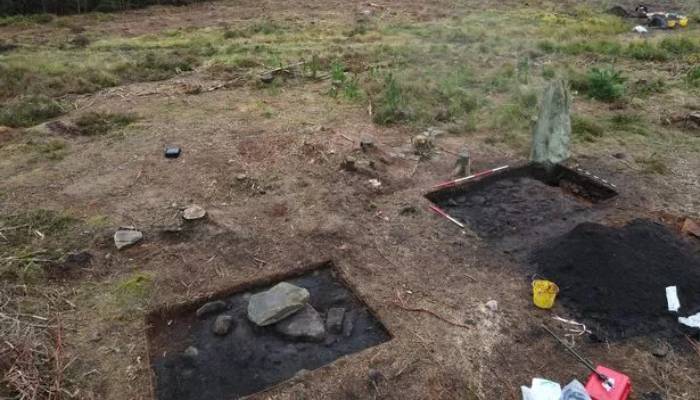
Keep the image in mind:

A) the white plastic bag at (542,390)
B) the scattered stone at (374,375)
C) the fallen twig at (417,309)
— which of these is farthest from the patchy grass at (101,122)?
the white plastic bag at (542,390)

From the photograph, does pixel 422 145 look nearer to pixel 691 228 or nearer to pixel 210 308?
pixel 691 228

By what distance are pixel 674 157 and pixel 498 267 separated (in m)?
3.30

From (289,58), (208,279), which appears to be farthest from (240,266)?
(289,58)

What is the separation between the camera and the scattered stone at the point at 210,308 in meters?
3.51

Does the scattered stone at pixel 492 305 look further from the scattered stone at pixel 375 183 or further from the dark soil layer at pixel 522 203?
the scattered stone at pixel 375 183

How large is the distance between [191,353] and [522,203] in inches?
132

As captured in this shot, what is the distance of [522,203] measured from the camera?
15.8ft

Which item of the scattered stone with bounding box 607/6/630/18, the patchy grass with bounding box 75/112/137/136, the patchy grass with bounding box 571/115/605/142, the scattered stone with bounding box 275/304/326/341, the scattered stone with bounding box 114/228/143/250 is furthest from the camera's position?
the scattered stone with bounding box 607/6/630/18

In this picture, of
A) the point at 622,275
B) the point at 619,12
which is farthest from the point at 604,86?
the point at 619,12

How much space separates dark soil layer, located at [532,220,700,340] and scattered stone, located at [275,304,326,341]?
181 cm

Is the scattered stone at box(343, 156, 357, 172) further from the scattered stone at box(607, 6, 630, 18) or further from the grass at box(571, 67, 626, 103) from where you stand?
the scattered stone at box(607, 6, 630, 18)

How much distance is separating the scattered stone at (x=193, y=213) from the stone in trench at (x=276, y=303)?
125cm

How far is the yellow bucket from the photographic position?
3.46m

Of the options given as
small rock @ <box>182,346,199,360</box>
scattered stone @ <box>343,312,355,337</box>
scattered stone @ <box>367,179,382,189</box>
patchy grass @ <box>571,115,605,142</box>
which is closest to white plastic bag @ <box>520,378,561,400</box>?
scattered stone @ <box>343,312,355,337</box>
